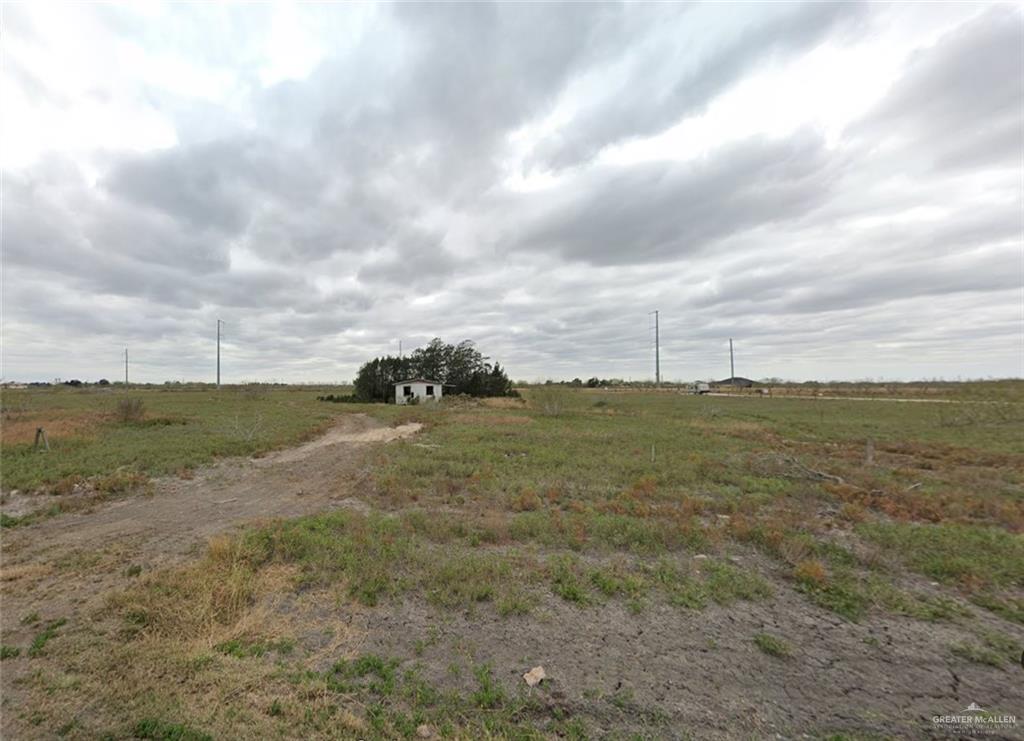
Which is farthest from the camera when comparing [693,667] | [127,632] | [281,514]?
[281,514]

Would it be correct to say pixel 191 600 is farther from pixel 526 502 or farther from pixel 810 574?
pixel 810 574

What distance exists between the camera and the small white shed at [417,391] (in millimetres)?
50219

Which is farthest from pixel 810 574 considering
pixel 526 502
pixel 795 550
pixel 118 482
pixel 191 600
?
pixel 118 482

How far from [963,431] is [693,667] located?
27.2m

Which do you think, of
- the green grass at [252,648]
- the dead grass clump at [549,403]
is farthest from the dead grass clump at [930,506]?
the dead grass clump at [549,403]

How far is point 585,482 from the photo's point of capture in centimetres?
1127

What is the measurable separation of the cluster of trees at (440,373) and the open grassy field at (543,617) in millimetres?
45956

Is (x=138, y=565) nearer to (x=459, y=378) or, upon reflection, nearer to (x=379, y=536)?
(x=379, y=536)

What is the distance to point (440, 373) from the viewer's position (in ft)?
202

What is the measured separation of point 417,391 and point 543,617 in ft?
154

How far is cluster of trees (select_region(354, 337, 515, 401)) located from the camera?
5647 cm

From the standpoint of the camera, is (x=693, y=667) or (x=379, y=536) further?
(x=379, y=536)

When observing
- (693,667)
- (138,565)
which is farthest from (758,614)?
(138,565)

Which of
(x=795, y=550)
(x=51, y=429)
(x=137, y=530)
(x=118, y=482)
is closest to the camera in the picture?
(x=795, y=550)
